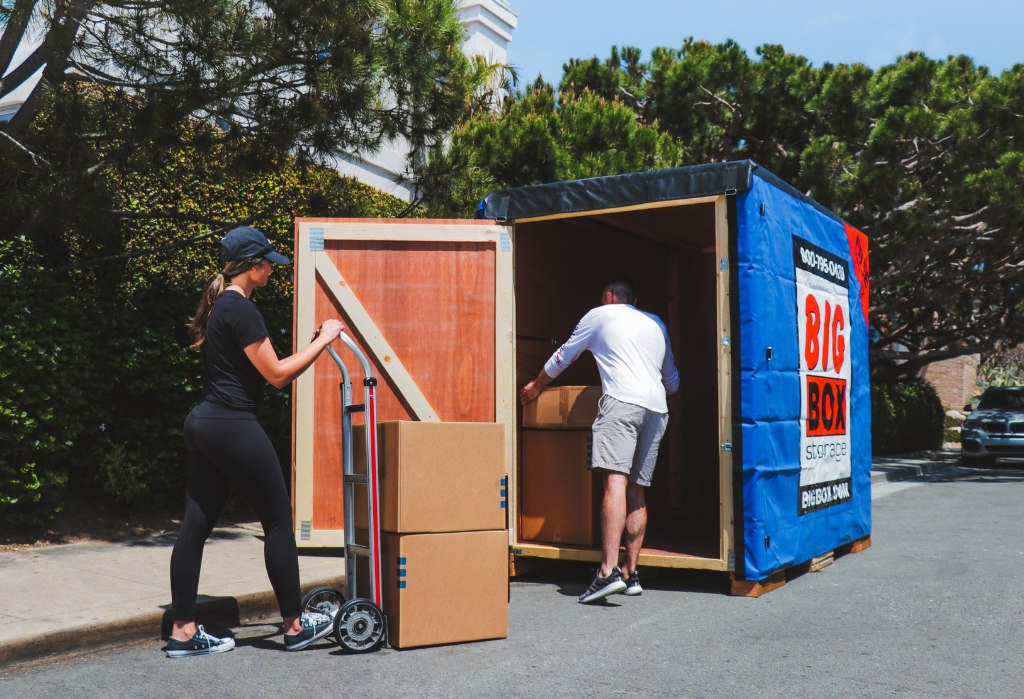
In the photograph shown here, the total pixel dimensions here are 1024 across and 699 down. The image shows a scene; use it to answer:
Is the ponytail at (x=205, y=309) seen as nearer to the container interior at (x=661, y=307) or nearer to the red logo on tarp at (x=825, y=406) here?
the container interior at (x=661, y=307)

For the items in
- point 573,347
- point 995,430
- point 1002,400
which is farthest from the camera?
point 1002,400

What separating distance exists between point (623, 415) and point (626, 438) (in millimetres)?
141

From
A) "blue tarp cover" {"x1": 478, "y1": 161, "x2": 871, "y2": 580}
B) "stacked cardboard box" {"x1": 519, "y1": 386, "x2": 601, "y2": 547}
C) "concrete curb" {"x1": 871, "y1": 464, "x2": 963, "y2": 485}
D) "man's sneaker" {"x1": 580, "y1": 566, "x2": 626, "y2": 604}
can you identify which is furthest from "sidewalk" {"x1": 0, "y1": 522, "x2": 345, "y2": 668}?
"concrete curb" {"x1": 871, "y1": 464, "x2": 963, "y2": 485}

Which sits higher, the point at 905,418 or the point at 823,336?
the point at 823,336

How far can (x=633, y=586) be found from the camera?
5.77 metres

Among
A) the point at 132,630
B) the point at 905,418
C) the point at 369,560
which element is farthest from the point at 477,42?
the point at 905,418

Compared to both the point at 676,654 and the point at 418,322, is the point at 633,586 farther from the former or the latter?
the point at 418,322

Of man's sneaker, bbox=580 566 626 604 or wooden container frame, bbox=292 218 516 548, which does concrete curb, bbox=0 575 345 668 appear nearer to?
wooden container frame, bbox=292 218 516 548

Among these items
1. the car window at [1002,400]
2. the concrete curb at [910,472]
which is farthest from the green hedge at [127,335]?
the car window at [1002,400]

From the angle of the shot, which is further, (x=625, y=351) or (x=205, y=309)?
(x=625, y=351)

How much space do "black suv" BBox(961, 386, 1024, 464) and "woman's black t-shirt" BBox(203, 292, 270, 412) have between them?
60.3 ft

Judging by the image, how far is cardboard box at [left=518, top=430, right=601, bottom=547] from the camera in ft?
21.1

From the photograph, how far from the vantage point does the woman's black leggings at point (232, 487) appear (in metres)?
4.22

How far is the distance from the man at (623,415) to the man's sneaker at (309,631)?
5.69 feet
